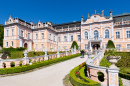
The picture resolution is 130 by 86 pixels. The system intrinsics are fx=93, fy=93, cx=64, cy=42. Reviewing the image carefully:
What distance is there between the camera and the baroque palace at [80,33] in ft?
83.1

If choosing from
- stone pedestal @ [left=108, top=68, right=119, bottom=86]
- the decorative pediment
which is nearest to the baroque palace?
the decorative pediment

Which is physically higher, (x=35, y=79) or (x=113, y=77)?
(x=113, y=77)

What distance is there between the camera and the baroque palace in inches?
997

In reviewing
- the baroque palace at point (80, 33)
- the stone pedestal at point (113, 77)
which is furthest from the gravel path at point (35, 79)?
the baroque palace at point (80, 33)

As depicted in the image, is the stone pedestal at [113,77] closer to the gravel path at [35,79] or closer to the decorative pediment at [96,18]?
the gravel path at [35,79]

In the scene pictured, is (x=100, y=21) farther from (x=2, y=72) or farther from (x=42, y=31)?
(x=2, y=72)

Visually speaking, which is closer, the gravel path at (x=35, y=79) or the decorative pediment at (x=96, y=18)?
the gravel path at (x=35, y=79)

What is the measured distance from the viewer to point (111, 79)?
513cm

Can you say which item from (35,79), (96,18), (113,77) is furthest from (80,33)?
(113,77)

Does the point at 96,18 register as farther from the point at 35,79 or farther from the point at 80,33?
the point at 35,79

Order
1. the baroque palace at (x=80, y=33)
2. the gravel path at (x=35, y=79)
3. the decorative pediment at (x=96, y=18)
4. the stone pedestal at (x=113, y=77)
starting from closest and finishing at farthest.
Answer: the stone pedestal at (x=113, y=77)
the gravel path at (x=35, y=79)
the baroque palace at (x=80, y=33)
the decorative pediment at (x=96, y=18)

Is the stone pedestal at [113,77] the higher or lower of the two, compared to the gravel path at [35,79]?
higher

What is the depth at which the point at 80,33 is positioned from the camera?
30.9 meters

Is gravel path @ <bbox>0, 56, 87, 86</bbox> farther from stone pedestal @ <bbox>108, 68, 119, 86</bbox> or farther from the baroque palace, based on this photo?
the baroque palace
